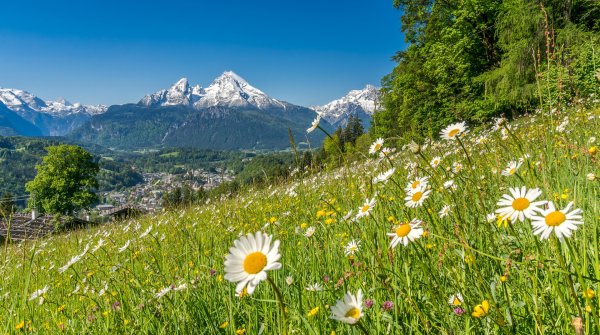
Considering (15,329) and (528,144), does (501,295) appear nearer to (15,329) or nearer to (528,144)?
(15,329)

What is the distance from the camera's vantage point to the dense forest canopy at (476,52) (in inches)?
567

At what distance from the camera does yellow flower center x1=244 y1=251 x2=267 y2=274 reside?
2.87ft

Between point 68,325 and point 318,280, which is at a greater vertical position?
point 318,280

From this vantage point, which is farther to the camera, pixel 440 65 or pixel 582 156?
pixel 440 65

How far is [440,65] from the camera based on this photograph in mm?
21812

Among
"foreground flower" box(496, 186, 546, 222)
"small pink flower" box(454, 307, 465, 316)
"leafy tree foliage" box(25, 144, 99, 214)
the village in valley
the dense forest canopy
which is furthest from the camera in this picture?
"leafy tree foliage" box(25, 144, 99, 214)

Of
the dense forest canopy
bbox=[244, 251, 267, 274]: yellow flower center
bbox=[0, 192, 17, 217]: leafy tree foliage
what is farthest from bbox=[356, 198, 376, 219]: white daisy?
the dense forest canopy

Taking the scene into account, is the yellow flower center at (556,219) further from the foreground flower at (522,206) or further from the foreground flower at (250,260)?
the foreground flower at (250,260)

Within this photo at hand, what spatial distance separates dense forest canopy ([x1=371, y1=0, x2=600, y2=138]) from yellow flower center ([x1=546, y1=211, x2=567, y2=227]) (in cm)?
1113

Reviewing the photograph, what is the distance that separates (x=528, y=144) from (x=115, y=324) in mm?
4327

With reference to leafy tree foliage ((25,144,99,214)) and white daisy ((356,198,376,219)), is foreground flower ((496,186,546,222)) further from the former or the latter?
leafy tree foliage ((25,144,99,214))

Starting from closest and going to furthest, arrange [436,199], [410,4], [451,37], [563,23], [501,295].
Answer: [501,295] → [436,199] → [563,23] → [451,37] → [410,4]

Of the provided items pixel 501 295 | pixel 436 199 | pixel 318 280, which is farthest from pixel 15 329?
pixel 436 199

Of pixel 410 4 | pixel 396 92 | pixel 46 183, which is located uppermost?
pixel 410 4
